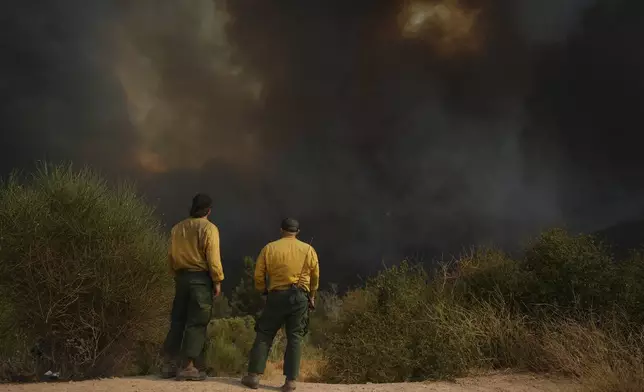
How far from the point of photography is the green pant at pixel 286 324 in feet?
→ 26.7

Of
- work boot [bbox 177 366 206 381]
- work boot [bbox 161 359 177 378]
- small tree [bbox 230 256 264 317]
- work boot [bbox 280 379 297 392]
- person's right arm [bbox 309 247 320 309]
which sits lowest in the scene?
work boot [bbox 280 379 297 392]

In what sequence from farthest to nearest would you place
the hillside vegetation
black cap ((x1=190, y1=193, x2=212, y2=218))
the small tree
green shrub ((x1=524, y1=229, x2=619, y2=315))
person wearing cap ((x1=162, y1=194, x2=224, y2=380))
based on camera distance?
the small tree → green shrub ((x1=524, y1=229, x2=619, y2=315)) → the hillside vegetation → black cap ((x1=190, y1=193, x2=212, y2=218)) → person wearing cap ((x1=162, y1=194, x2=224, y2=380))

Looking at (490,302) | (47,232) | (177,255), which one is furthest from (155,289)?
(490,302)

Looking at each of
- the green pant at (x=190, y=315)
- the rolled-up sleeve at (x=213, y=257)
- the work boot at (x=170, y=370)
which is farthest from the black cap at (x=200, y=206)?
the work boot at (x=170, y=370)

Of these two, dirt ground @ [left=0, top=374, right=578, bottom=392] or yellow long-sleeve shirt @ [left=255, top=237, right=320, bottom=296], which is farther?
yellow long-sleeve shirt @ [left=255, top=237, right=320, bottom=296]

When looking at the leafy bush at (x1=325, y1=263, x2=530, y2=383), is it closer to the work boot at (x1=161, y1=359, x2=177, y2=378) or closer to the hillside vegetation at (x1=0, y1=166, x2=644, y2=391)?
the hillside vegetation at (x1=0, y1=166, x2=644, y2=391)

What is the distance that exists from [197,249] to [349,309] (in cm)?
576

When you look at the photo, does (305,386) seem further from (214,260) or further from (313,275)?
(214,260)

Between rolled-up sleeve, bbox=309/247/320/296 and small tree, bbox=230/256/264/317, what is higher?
small tree, bbox=230/256/264/317

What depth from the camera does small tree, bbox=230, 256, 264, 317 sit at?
25.7 meters

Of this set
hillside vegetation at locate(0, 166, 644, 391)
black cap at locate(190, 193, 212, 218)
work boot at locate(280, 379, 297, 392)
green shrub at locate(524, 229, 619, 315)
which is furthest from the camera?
green shrub at locate(524, 229, 619, 315)

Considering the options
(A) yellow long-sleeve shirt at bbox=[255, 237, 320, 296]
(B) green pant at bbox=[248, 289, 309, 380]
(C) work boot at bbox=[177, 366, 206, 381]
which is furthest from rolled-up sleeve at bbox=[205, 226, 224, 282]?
(C) work boot at bbox=[177, 366, 206, 381]

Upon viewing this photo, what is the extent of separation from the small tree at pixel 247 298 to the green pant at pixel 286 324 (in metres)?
17.3

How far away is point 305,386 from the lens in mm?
8789
